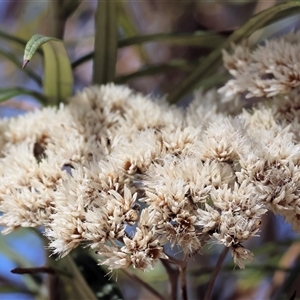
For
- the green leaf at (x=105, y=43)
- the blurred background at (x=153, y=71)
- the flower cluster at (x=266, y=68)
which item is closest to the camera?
the flower cluster at (x=266, y=68)

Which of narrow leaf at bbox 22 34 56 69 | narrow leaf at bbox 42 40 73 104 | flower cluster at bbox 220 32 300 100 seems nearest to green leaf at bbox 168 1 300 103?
flower cluster at bbox 220 32 300 100

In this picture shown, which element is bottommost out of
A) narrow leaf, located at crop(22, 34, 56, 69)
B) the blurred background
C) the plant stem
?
the blurred background

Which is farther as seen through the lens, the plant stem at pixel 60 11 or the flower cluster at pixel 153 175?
the plant stem at pixel 60 11

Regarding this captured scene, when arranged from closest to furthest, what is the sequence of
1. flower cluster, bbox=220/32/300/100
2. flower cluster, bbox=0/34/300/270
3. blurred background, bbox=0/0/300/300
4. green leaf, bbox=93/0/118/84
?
1. flower cluster, bbox=0/34/300/270
2. flower cluster, bbox=220/32/300/100
3. green leaf, bbox=93/0/118/84
4. blurred background, bbox=0/0/300/300

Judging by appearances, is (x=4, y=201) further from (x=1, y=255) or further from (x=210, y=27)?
(x=210, y=27)

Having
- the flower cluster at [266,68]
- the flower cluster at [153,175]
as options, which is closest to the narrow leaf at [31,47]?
the flower cluster at [153,175]

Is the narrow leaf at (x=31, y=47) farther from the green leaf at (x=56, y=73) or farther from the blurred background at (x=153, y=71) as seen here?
the blurred background at (x=153, y=71)

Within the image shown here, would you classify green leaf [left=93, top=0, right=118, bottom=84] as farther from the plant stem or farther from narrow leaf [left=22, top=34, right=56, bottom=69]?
narrow leaf [left=22, top=34, right=56, bottom=69]

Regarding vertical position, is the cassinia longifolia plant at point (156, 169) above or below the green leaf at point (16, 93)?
below

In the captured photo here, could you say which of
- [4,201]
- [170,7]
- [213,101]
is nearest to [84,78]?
[170,7]
